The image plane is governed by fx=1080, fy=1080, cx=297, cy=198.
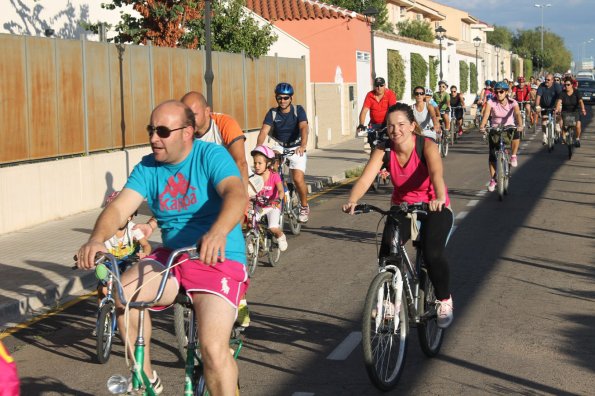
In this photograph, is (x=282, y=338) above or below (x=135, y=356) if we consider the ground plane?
below

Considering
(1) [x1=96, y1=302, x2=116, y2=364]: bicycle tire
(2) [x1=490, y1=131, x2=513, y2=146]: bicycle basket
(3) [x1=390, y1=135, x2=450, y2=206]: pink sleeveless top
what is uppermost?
(2) [x1=490, y1=131, x2=513, y2=146]: bicycle basket

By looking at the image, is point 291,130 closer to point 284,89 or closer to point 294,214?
point 284,89

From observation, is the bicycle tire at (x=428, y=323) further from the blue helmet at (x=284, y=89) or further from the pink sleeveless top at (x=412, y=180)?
the blue helmet at (x=284, y=89)

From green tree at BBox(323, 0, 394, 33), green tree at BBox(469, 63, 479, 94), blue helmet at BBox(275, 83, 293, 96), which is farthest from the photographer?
green tree at BBox(469, 63, 479, 94)

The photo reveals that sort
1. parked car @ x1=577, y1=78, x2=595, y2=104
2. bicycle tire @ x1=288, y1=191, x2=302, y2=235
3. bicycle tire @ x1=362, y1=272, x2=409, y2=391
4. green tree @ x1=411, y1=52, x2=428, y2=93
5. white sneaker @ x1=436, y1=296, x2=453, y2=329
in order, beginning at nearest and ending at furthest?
bicycle tire @ x1=362, y1=272, x2=409, y2=391 < white sneaker @ x1=436, y1=296, x2=453, y2=329 < bicycle tire @ x1=288, y1=191, x2=302, y2=235 < green tree @ x1=411, y1=52, x2=428, y2=93 < parked car @ x1=577, y1=78, x2=595, y2=104

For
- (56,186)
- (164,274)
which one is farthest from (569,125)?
(164,274)

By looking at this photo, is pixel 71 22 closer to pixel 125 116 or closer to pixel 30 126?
pixel 125 116

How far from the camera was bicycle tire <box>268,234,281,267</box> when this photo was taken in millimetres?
11422

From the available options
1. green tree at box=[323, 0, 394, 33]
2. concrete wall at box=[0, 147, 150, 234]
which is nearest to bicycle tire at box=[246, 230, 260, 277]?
concrete wall at box=[0, 147, 150, 234]

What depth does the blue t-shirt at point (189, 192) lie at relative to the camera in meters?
5.02

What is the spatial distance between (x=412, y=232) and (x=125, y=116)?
1240 cm

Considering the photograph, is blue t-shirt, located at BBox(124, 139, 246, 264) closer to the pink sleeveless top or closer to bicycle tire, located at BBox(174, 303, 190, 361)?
bicycle tire, located at BBox(174, 303, 190, 361)

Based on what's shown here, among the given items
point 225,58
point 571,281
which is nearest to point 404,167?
point 571,281

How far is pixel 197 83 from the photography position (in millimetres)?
22531
